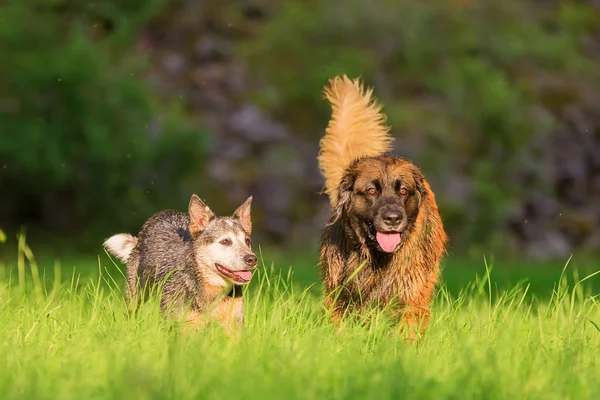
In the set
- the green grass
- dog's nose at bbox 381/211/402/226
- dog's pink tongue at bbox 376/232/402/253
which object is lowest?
the green grass

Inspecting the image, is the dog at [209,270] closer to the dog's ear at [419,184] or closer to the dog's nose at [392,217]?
the dog's nose at [392,217]

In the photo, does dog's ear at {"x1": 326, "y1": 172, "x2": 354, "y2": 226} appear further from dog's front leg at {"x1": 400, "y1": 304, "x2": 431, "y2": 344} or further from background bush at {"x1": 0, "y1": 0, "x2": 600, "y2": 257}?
background bush at {"x1": 0, "y1": 0, "x2": 600, "y2": 257}

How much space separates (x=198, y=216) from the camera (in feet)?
22.0

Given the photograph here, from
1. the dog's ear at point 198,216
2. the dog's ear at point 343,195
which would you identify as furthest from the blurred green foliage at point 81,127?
the dog's ear at point 198,216

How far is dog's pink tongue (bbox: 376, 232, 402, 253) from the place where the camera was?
23.4ft

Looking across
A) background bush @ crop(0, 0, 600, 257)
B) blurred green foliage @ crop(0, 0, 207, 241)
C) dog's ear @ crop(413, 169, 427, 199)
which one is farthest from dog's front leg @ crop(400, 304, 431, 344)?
background bush @ crop(0, 0, 600, 257)

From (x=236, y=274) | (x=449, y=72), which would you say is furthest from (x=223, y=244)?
(x=449, y=72)

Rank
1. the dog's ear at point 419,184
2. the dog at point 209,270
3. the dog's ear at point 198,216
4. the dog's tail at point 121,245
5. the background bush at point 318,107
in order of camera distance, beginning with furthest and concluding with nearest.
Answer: the background bush at point 318,107
the dog's tail at point 121,245
the dog's ear at point 419,184
the dog's ear at point 198,216
the dog at point 209,270

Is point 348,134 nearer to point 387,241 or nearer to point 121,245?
point 387,241

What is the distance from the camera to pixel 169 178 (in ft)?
59.3

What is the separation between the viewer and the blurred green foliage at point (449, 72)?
23.2 metres

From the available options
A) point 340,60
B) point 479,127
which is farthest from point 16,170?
point 479,127

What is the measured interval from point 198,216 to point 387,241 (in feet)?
4.66

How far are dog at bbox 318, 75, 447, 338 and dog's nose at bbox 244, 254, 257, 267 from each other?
86cm
